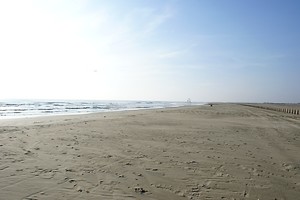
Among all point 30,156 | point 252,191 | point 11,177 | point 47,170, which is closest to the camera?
point 252,191

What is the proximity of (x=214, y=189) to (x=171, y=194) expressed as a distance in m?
0.98

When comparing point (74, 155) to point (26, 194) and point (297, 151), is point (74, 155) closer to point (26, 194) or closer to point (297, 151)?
point (26, 194)

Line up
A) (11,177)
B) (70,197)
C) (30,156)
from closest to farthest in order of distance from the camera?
(70,197) → (11,177) → (30,156)

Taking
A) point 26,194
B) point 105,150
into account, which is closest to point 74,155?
point 105,150

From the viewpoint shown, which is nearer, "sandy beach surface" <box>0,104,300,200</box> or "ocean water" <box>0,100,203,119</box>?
"sandy beach surface" <box>0,104,300,200</box>

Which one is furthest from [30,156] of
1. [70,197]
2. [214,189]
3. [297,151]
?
[297,151]

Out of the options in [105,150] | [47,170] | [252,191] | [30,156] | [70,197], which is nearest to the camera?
[70,197]

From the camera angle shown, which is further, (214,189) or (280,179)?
(280,179)

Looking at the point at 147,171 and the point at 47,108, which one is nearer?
the point at 147,171

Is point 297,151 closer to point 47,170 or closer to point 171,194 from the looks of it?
point 171,194

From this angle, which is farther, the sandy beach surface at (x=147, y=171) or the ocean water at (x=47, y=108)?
the ocean water at (x=47, y=108)

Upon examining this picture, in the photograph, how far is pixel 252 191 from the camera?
571cm

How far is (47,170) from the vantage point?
23.1 ft

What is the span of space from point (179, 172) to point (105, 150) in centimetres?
379
